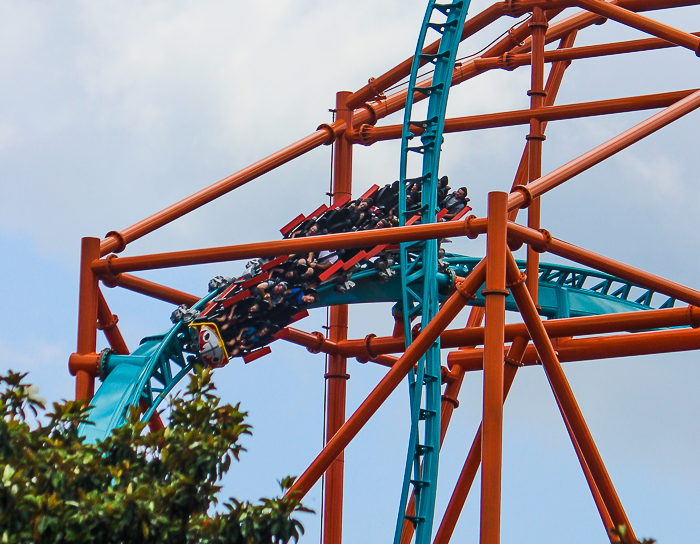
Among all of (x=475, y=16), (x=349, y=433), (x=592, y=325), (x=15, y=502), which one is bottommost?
(x=15, y=502)

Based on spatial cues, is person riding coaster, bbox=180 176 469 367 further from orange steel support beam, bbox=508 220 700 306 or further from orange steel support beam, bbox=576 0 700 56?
orange steel support beam, bbox=576 0 700 56

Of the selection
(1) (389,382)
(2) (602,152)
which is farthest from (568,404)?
(2) (602,152)

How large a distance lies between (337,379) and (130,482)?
802 centimetres

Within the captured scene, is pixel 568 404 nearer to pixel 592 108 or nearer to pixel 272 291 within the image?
pixel 272 291

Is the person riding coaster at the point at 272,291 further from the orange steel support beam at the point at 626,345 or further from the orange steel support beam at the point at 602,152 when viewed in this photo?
the orange steel support beam at the point at 602,152

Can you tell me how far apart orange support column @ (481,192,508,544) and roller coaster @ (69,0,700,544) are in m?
0.01

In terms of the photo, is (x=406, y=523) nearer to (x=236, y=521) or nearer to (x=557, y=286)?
(x=557, y=286)

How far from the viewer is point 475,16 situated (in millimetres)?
14047

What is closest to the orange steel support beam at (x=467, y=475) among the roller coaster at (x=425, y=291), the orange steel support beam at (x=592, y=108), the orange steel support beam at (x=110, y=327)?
the roller coaster at (x=425, y=291)

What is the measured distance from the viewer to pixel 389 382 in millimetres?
10367

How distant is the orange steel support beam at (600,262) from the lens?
10.5 metres

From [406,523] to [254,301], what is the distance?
3.51 metres

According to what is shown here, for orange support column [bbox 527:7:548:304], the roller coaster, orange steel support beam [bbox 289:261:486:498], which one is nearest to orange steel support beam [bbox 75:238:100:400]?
the roller coaster

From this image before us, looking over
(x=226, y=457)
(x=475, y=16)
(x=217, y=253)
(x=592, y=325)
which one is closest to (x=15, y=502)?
(x=226, y=457)
